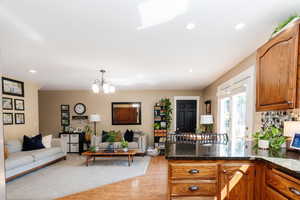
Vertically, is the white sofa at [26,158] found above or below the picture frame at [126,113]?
below

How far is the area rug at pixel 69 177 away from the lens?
2.66 metres

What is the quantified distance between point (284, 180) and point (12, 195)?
3748 mm

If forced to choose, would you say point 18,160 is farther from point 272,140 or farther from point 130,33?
point 272,140

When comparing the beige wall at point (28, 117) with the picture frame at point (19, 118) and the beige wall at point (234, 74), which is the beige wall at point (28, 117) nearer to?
the picture frame at point (19, 118)

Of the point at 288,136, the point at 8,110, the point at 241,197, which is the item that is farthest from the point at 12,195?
the point at 288,136

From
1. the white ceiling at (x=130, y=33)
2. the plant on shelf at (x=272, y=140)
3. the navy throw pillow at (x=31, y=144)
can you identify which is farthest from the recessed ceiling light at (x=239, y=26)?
the navy throw pillow at (x=31, y=144)

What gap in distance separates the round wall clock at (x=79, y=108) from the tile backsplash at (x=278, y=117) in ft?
18.8

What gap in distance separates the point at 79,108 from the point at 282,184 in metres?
6.20

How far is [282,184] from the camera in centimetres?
125

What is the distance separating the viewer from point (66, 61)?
296cm

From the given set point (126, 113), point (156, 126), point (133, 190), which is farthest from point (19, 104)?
point (156, 126)

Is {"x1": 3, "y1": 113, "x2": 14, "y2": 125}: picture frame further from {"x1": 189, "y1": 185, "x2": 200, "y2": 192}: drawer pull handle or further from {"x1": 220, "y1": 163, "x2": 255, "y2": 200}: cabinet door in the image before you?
{"x1": 220, "y1": 163, "x2": 255, "y2": 200}: cabinet door

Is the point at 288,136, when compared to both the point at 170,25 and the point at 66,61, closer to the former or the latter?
the point at 170,25

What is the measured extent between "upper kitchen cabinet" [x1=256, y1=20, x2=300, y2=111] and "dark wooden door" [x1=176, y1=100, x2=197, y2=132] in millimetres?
4277
